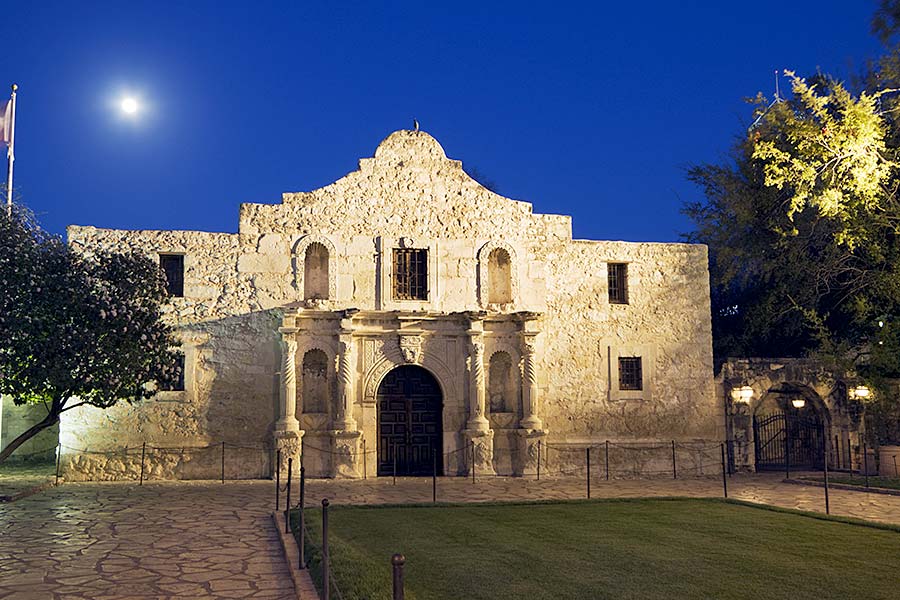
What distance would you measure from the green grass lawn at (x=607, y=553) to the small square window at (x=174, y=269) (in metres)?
8.42

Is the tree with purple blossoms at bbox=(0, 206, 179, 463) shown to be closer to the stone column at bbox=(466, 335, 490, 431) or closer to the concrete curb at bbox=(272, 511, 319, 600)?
the concrete curb at bbox=(272, 511, 319, 600)

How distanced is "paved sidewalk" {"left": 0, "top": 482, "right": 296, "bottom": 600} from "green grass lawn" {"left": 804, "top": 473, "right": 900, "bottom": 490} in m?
12.8

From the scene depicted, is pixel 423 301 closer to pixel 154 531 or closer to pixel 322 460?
pixel 322 460

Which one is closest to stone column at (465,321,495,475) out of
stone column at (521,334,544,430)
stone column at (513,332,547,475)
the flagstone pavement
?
the flagstone pavement

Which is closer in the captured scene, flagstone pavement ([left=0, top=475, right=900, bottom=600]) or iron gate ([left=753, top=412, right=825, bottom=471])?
flagstone pavement ([left=0, top=475, right=900, bottom=600])

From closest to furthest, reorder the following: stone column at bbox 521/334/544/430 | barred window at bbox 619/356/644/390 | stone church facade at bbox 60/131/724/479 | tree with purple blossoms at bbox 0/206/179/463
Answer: tree with purple blossoms at bbox 0/206/179/463, stone church facade at bbox 60/131/724/479, stone column at bbox 521/334/544/430, barred window at bbox 619/356/644/390

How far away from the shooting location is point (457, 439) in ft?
64.3

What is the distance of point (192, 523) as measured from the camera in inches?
483

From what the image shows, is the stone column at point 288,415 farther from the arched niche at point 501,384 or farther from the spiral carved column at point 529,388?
the spiral carved column at point 529,388

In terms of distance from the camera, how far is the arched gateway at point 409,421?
19.6 m

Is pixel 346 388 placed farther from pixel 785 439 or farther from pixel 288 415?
pixel 785 439

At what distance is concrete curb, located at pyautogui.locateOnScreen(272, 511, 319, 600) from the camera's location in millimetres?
7855

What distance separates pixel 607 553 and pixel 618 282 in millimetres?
13010

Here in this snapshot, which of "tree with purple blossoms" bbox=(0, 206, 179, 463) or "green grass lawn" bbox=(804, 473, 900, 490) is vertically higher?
"tree with purple blossoms" bbox=(0, 206, 179, 463)
